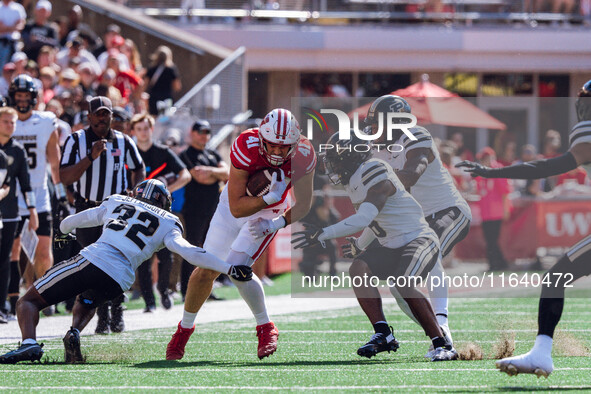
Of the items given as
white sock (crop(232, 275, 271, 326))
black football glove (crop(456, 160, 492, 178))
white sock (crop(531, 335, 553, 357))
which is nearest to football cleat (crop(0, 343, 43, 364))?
white sock (crop(232, 275, 271, 326))

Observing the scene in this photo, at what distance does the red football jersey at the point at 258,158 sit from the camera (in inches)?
286

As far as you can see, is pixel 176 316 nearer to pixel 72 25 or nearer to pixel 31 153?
pixel 31 153

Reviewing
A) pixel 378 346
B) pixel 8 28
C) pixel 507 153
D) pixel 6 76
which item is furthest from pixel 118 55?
pixel 378 346

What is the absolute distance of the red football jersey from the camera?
7.26 m

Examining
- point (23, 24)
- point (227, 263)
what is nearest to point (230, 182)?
point (227, 263)

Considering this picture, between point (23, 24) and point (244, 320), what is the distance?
26.7 ft

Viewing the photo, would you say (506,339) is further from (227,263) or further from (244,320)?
(244,320)

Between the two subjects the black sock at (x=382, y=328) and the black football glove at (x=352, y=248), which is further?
the black football glove at (x=352, y=248)

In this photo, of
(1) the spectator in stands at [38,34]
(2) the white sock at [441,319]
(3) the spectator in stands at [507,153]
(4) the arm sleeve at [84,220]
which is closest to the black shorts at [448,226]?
(2) the white sock at [441,319]

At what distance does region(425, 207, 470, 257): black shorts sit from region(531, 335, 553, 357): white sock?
5.77 feet

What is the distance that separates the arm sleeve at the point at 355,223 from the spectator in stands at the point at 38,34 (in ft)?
33.6

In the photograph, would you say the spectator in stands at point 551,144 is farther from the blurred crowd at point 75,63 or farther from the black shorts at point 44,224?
the blurred crowd at point 75,63

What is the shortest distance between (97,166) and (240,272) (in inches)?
106

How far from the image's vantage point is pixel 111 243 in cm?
730
